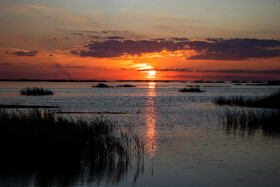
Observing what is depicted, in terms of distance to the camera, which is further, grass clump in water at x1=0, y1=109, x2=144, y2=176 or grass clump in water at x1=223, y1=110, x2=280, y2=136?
grass clump in water at x1=223, y1=110, x2=280, y2=136

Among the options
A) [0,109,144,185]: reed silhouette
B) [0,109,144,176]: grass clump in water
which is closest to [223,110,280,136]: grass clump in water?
[0,109,144,185]: reed silhouette

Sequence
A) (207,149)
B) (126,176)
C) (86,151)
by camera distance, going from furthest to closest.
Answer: (207,149), (86,151), (126,176)

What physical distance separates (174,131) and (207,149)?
20.2 ft

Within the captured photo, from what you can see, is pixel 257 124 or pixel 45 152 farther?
pixel 257 124

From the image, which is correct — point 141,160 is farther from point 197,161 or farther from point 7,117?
point 7,117

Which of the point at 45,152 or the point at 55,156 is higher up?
the point at 45,152

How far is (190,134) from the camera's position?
20.9 metres

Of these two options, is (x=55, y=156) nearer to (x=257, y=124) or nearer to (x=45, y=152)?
(x=45, y=152)

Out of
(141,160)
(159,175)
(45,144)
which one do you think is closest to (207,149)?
(141,160)

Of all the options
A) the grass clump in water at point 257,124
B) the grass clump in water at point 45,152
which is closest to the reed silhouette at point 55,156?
the grass clump in water at point 45,152

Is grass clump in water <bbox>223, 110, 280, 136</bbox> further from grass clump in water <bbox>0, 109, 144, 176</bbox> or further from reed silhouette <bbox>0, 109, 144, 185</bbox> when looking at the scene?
grass clump in water <bbox>0, 109, 144, 176</bbox>

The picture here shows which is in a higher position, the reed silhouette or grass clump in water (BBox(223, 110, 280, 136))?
the reed silhouette

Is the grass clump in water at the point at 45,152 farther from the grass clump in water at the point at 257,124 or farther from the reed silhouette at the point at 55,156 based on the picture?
the grass clump in water at the point at 257,124

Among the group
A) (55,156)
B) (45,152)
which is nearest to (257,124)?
(55,156)
